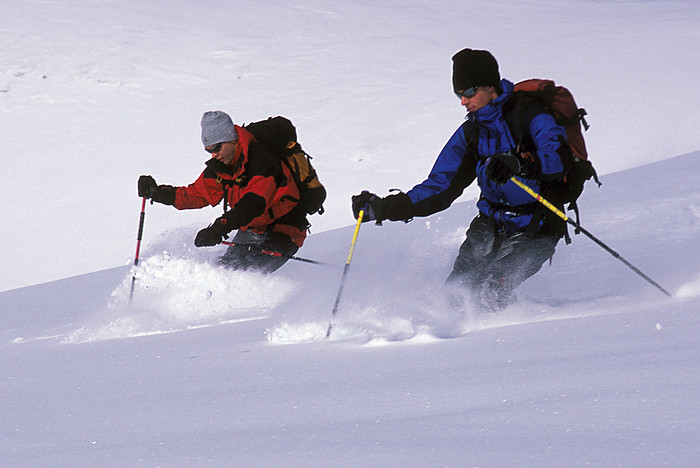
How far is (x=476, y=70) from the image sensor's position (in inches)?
145

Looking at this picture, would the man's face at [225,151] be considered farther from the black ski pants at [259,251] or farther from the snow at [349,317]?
the snow at [349,317]

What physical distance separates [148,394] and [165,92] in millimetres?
15814

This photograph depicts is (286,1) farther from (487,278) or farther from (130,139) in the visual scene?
(487,278)

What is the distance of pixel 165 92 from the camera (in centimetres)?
1742

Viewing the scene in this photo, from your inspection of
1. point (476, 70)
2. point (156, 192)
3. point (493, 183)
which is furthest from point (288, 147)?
point (476, 70)

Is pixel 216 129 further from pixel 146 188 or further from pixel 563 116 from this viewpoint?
pixel 563 116

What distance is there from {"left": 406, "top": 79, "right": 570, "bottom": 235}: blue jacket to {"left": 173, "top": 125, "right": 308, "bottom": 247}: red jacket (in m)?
1.29

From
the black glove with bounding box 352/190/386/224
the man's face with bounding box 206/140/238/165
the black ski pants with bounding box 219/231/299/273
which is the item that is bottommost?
the black ski pants with bounding box 219/231/299/273

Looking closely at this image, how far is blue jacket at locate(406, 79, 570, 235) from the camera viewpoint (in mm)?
3633

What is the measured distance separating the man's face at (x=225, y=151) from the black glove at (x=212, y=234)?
0.42m

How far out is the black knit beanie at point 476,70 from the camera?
3.69 m

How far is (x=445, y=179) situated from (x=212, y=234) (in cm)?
166

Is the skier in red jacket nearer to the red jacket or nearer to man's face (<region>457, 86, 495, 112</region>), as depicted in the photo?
the red jacket

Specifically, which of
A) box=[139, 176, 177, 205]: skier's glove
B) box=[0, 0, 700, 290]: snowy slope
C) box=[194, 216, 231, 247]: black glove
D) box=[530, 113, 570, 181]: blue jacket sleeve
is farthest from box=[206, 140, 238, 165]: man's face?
box=[0, 0, 700, 290]: snowy slope
